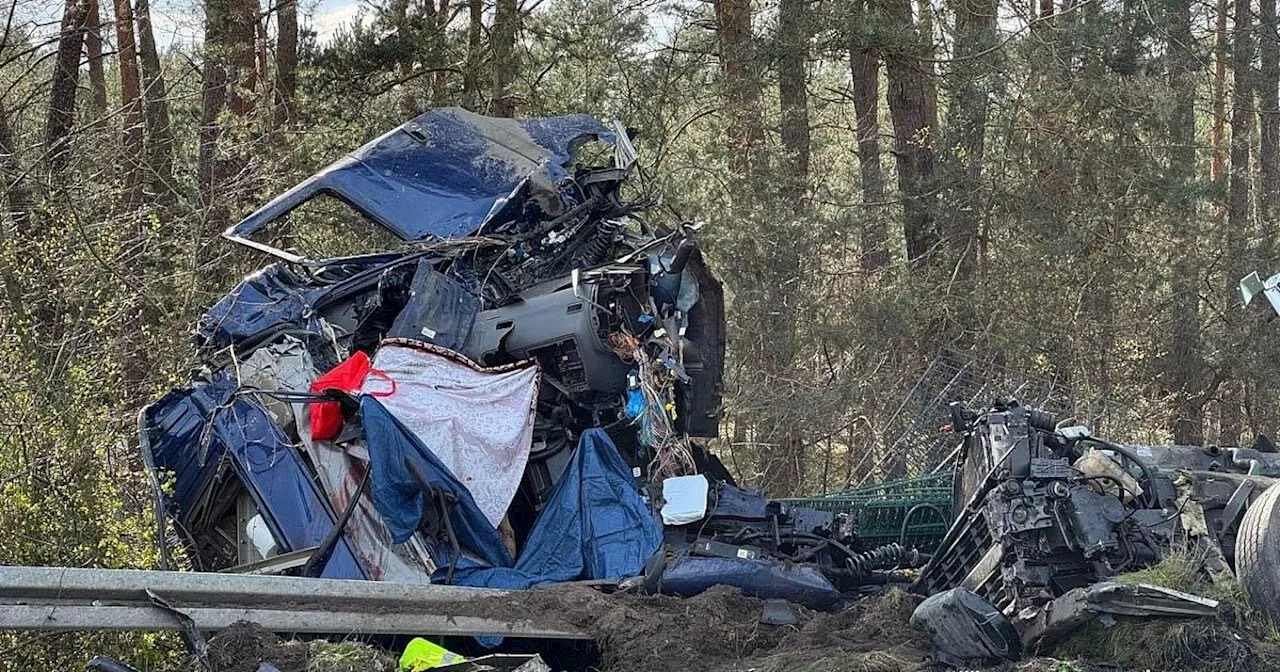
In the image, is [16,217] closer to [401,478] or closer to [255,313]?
[255,313]

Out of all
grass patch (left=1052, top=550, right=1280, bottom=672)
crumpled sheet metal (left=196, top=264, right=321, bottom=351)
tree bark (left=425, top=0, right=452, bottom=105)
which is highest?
tree bark (left=425, top=0, right=452, bottom=105)

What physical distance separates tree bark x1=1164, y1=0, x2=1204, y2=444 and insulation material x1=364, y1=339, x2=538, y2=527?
9628mm

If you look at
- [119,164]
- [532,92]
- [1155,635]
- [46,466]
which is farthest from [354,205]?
[532,92]

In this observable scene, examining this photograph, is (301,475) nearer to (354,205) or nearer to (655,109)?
(354,205)

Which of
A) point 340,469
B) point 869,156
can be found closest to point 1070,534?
point 340,469

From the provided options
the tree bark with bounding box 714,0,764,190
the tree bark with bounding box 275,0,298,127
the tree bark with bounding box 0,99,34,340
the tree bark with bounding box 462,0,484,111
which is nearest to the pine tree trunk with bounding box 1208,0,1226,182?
the tree bark with bounding box 714,0,764,190

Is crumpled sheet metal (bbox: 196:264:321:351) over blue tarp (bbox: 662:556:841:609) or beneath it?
over

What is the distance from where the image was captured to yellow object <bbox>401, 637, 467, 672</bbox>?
5.16 metres

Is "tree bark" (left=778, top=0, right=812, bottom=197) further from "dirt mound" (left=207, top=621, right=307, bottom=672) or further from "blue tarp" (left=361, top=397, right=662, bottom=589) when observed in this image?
"dirt mound" (left=207, top=621, right=307, bottom=672)

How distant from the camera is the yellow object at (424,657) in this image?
516 centimetres

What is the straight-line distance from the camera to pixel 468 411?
7000 millimetres

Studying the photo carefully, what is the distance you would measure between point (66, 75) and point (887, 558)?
8.55 meters

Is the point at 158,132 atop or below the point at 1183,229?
atop

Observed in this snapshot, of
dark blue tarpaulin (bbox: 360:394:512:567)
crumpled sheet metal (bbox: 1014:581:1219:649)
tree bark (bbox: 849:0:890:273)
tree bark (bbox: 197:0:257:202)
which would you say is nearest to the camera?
crumpled sheet metal (bbox: 1014:581:1219:649)
